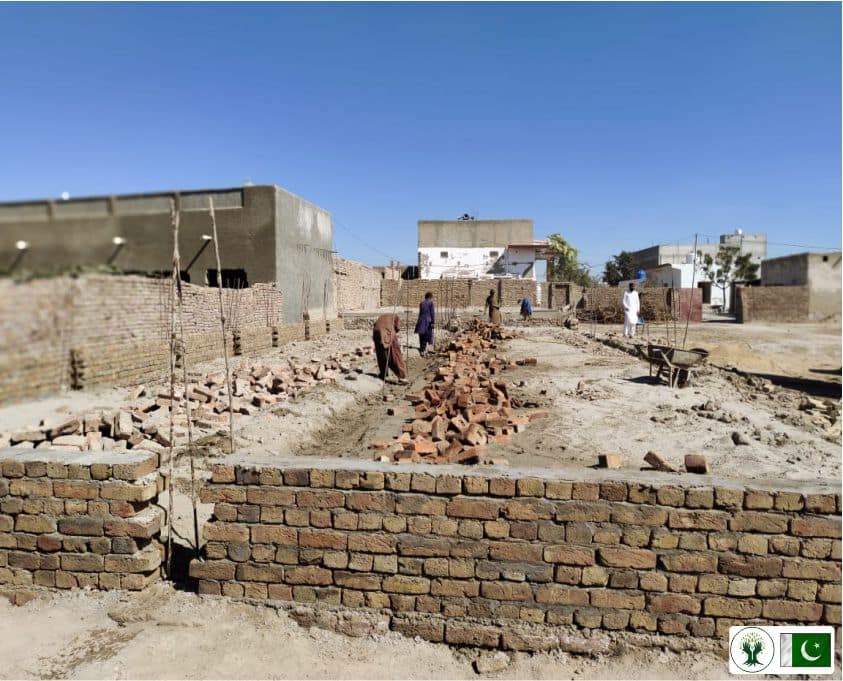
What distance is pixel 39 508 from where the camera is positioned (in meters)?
3.04

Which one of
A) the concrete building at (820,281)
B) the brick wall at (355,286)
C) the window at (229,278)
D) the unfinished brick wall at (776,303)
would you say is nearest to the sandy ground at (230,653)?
the window at (229,278)

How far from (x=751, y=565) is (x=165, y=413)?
577 centimetres

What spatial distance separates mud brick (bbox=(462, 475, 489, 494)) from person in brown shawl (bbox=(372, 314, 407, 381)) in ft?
22.8

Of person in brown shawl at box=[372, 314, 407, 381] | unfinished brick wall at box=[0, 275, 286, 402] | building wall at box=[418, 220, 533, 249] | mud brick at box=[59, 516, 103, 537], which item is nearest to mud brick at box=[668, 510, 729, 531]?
unfinished brick wall at box=[0, 275, 286, 402]

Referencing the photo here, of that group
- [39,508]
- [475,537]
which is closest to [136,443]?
[39,508]

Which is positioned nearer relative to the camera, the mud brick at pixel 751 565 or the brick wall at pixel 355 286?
the mud brick at pixel 751 565

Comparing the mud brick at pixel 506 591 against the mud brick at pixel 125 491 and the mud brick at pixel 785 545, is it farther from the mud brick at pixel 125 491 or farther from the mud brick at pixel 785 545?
the mud brick at pixel 125 491

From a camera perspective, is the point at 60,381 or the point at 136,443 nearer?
the point at 60,381

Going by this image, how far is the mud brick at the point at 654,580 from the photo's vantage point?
8.92 ft

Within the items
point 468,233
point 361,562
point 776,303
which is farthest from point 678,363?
point 468,233

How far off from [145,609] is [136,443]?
8.42 ft

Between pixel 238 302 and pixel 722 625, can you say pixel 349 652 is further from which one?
pixel 238 302

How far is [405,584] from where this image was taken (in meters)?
2.86

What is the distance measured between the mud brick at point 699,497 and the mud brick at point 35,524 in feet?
11.1
